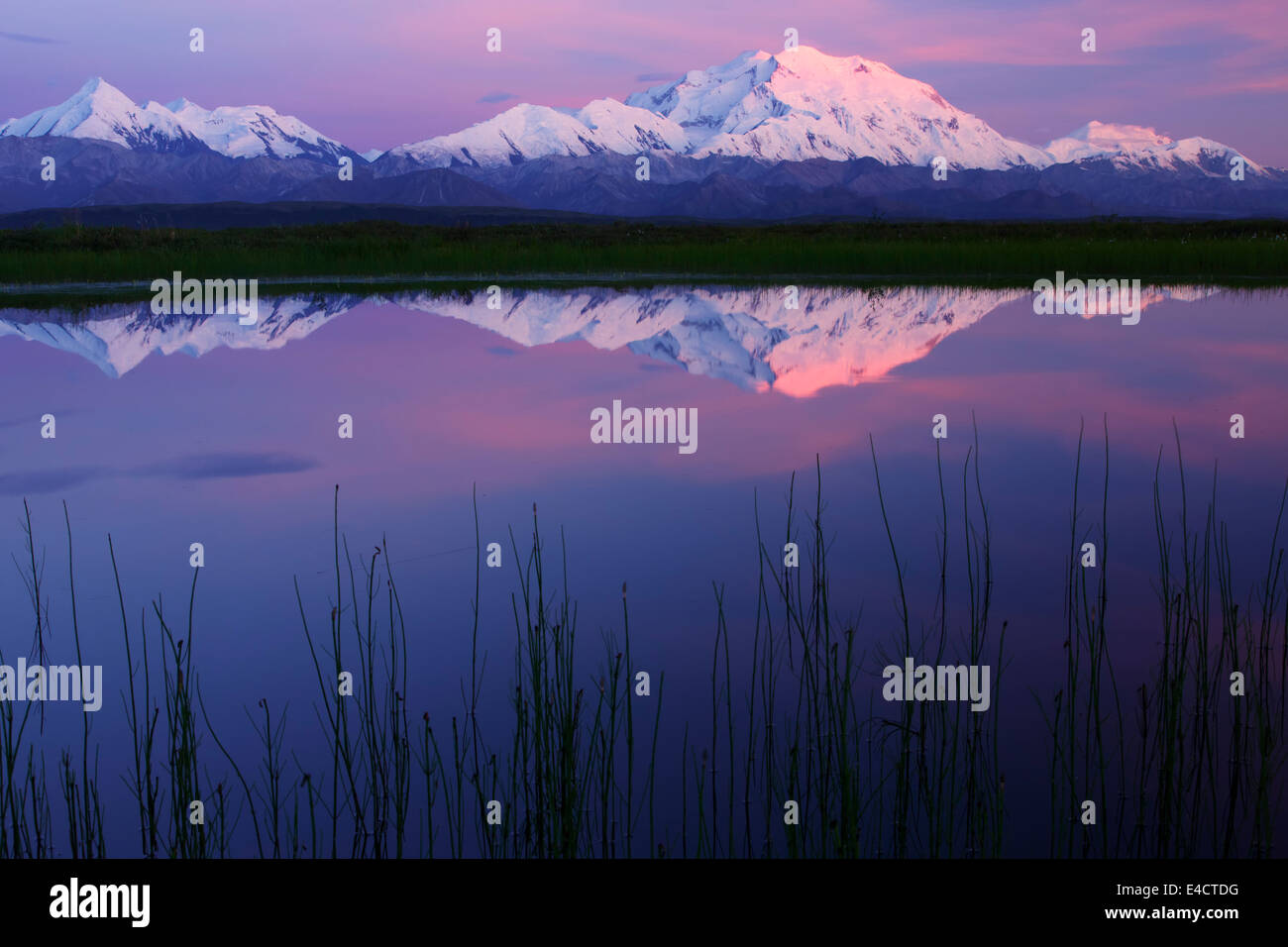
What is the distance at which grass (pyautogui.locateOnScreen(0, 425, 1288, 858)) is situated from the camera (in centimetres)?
328

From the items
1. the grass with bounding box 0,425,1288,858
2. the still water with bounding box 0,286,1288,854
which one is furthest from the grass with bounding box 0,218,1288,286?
the grass with bounding box 0,425,1288,858

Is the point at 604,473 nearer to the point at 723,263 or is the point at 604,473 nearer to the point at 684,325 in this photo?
the point at 684,325

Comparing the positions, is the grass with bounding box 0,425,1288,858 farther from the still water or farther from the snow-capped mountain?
the snow-capped mountain

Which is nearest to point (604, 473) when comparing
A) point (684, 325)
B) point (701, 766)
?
point (701, 766)

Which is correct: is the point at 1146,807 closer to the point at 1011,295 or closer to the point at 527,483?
the point at 527,483

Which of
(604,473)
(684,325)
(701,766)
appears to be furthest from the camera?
(684,325)

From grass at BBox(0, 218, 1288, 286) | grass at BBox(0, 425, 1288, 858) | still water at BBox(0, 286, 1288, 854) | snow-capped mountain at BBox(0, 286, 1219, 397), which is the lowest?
grass at BBox(0, 425, 1288, 858)

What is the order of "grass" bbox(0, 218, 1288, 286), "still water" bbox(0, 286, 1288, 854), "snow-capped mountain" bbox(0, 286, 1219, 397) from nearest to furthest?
"still water" bbox(0, 286, 1288, 854) < "snow-capped mountain" bbox(0, 286, 1219, 397) < "grass" bbox(0, 218, 1288, 286)

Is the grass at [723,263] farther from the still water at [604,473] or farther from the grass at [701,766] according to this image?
the grass at [701,766]

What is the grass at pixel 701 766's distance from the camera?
3.28m

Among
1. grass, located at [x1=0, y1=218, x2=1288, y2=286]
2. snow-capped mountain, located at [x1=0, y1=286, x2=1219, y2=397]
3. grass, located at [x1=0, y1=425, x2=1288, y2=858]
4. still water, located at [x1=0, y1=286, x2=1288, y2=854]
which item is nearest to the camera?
grass, located at [x1=0, y1=425, x2=1288, y2=858]

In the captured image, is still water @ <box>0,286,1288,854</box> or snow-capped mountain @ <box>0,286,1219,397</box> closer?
still water @ <box>0,286,1288,854</box>

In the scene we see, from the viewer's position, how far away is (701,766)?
3.50m

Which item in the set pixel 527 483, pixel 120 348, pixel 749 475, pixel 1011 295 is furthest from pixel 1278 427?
pixel 120 348
